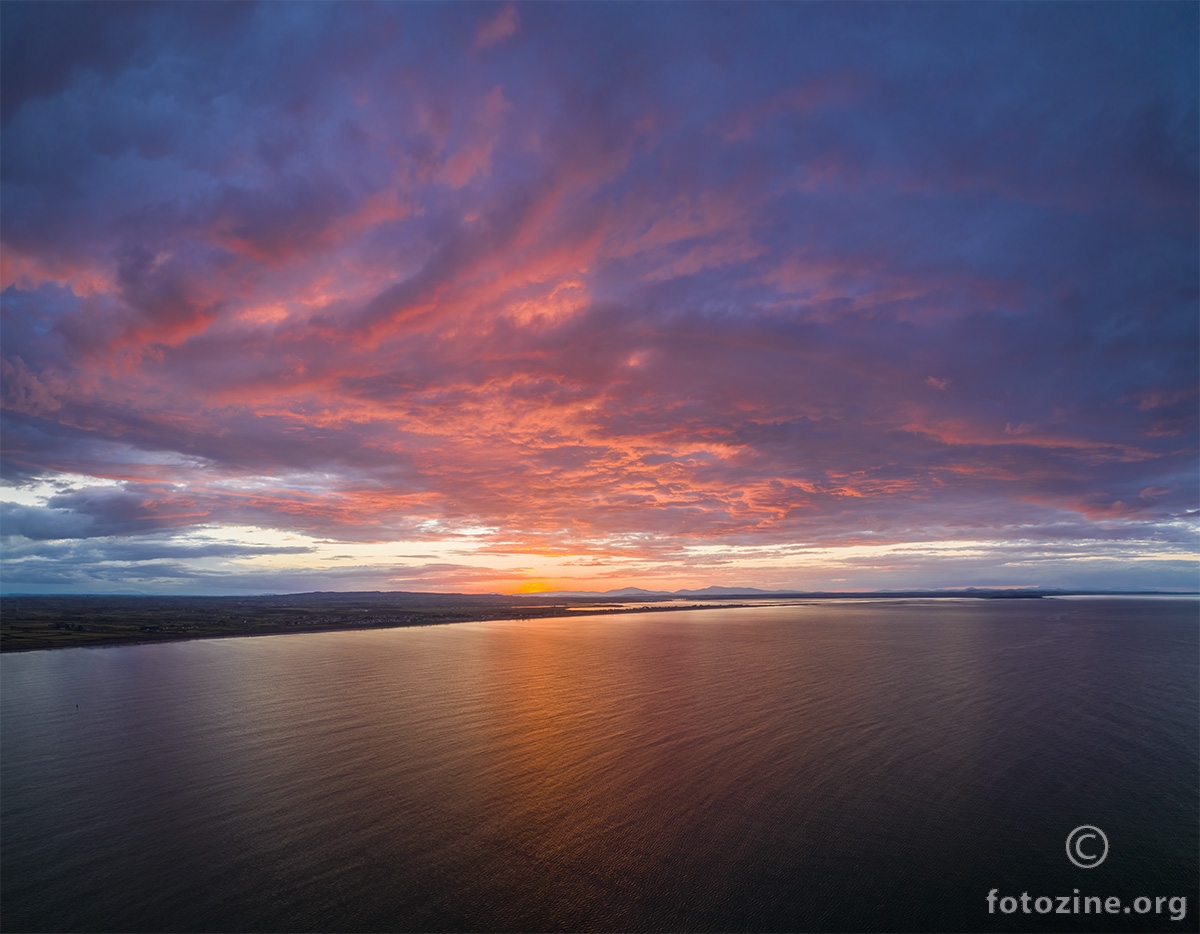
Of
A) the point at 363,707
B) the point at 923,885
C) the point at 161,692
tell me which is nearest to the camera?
the point at 923,885

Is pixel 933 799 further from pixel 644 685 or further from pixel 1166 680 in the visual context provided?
pixel 1166 680

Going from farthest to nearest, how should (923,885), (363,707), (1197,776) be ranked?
(363,707)
(1197,776)
(923,885)

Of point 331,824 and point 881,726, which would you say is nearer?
point 331,824

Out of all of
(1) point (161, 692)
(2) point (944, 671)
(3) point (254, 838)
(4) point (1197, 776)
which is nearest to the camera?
(3) point (254, 838)

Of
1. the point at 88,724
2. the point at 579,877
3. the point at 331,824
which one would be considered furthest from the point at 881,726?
the point at 88,724

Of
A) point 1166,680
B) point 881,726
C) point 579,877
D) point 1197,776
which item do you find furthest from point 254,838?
point 1166,680

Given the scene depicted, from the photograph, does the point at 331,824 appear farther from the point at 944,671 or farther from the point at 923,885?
the point at 944,671
